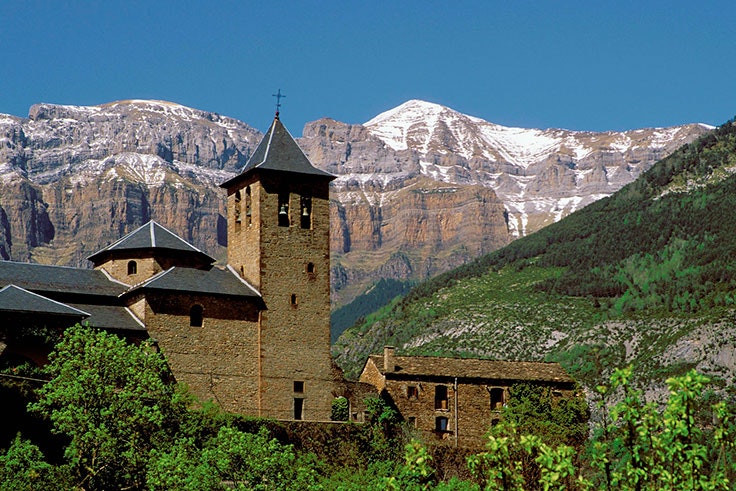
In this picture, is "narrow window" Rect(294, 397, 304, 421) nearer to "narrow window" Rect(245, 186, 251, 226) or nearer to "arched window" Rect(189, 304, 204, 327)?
"arched window" Rect(189, 304, 204, 327)

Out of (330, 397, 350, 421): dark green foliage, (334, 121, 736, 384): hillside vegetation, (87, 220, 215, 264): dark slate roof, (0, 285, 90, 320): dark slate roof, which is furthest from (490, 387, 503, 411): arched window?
(334, 121, 736, 384): hillside vegetation

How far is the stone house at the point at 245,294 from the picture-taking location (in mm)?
54812

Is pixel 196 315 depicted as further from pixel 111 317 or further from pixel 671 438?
pixel 671 438

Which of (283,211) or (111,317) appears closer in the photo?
(111,317)

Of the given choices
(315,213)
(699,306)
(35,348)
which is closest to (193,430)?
(35,348)

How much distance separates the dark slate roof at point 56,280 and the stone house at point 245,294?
0.05 m

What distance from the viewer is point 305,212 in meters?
59.2

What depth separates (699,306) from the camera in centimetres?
11906

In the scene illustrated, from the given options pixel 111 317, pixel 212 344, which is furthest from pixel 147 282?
pixel 212 344

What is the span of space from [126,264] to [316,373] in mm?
11101

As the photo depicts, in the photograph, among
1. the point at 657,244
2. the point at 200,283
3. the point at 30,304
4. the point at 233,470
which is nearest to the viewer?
the point at 233,470

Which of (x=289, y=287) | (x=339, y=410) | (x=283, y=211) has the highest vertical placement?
(x=283, y=211)

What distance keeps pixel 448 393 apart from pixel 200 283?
50.6 feet

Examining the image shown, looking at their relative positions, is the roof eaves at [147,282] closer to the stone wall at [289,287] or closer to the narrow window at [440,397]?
the stone wall at [289,287]
